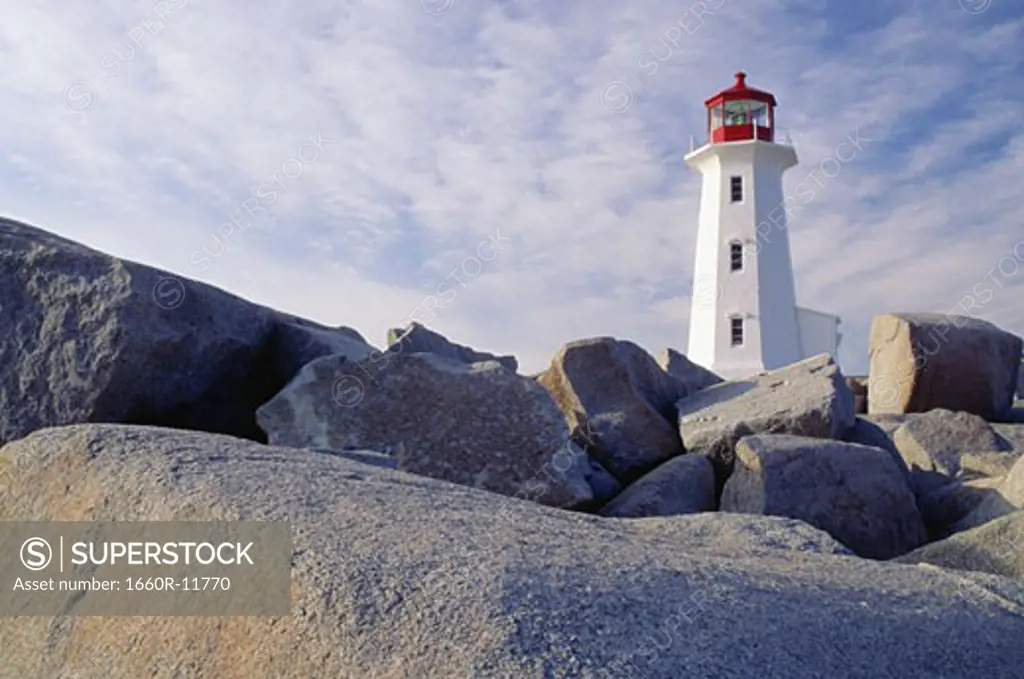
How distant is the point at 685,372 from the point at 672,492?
3.07 meters

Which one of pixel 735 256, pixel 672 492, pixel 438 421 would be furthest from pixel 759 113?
pixel 438 421

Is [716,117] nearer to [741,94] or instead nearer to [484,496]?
[741,94]

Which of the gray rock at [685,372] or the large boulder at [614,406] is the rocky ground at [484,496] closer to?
the large boulder at [614,406]

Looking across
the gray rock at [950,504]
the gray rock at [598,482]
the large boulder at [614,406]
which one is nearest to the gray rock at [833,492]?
the gray rock at [950,504]

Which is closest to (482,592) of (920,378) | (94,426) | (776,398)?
(94,426)

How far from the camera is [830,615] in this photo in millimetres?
2580

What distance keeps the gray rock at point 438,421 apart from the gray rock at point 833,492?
801 millimetres

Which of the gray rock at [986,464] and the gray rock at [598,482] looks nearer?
the gray rock at [598,482]

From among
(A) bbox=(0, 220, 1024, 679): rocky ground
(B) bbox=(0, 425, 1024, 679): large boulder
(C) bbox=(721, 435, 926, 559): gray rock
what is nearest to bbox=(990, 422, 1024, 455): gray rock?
(A) bbox=(0, 220, 1024, 679): rocky ground

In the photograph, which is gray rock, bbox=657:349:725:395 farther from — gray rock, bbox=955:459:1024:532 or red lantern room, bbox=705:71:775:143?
red lantern room, bbox=705:71:775:143

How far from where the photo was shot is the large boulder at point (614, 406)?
651 centimetres

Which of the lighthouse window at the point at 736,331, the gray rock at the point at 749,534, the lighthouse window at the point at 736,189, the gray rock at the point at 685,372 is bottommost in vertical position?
the gray rock at the point at 749,534

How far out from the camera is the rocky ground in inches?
92.6

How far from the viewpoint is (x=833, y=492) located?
5289 millimetres
